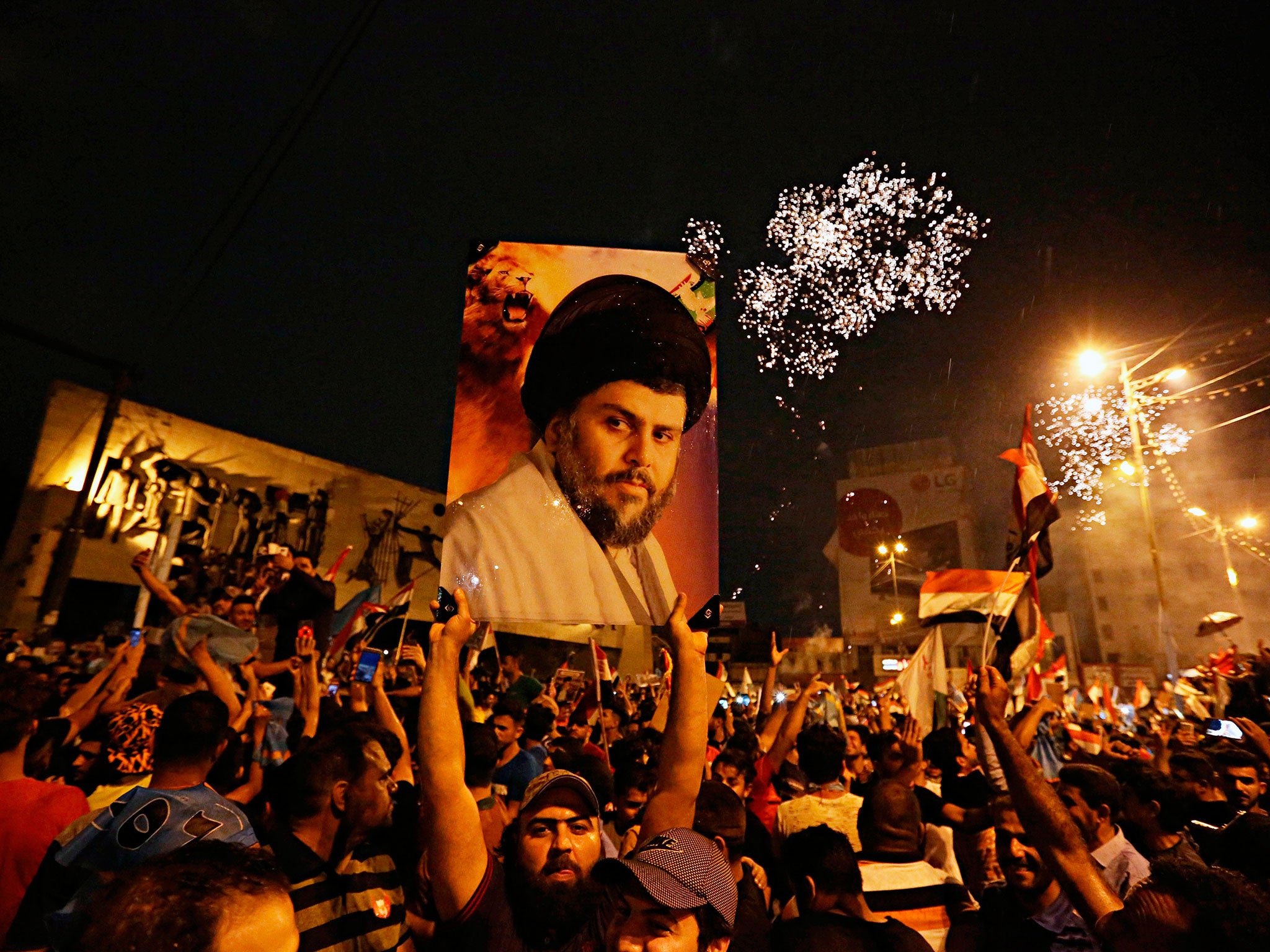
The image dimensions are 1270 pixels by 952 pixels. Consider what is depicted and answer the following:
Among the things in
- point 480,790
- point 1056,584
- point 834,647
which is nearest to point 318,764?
point 480,790

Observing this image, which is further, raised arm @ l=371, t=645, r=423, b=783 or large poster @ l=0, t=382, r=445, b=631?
large poster @ l=0, t=382, r=445, b=631

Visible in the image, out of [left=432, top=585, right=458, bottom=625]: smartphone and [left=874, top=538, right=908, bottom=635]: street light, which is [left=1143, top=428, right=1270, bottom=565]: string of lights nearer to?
[left=874, top=538, right=908, bottom=635]: street light

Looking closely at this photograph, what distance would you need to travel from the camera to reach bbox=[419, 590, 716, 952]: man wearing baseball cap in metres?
2.73

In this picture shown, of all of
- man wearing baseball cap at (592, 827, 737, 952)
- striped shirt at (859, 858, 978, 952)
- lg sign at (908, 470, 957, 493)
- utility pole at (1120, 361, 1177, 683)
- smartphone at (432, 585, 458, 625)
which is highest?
lg sign at (908, 470, 957, 493)

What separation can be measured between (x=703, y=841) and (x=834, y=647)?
209 feet

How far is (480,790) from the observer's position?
4.53m

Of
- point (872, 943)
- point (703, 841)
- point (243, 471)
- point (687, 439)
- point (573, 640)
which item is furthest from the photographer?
point (573, 640)

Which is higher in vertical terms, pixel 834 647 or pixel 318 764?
pixel 834 647

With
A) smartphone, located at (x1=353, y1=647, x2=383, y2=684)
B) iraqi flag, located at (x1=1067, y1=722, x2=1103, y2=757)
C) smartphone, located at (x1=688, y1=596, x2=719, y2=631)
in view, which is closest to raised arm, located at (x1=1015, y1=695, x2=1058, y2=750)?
smartphone, located at (x1=688, y1=596, x2=719, y2=631)

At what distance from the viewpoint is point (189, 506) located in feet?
86.9

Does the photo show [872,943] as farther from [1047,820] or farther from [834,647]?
[834,647]

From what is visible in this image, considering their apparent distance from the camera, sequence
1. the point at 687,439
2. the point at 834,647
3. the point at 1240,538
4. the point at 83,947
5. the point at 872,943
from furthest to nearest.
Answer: the point at 834,647 < the point at 1240,538 < the point at 687,439 < the point at 872,943 < the point at 83,947

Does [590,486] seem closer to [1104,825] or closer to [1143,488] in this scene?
[1104,825]

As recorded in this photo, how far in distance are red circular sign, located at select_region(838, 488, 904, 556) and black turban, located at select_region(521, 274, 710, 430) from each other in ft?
273
